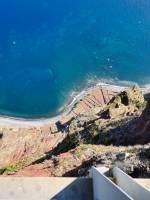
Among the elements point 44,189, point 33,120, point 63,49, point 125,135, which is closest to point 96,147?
point 125,135

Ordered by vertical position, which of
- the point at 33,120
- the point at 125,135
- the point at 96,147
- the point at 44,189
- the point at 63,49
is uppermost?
the point at 63,49

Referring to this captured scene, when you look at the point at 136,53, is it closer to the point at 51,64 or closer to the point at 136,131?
the point at 51,64

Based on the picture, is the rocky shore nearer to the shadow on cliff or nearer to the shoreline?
the shadow on cliff

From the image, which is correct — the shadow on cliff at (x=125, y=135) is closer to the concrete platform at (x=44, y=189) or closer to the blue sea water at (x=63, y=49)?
the concrete platform at (x=44, y=189)

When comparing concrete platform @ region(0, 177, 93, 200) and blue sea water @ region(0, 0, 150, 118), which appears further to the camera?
blue sea water @ region(0, 0, 150, 118)

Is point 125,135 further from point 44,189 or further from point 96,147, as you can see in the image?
point 44,189

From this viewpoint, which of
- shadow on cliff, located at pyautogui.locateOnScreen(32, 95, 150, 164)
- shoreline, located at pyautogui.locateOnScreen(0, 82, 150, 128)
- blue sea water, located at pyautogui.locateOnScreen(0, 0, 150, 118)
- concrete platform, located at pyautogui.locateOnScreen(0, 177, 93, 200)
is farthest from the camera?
blue sea water, located at pyautogui.locateOnScreen(0, 0, 150, 118)

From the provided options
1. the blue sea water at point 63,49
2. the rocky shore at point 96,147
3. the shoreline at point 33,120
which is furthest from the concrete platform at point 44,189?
the blue sea water at point 63,49

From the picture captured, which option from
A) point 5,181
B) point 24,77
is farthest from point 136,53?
point 5,181

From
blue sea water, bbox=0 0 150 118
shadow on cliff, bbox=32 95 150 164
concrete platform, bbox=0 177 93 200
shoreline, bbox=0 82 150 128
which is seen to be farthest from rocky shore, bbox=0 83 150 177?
blue sea water, bbox=0 0 150 118
